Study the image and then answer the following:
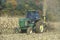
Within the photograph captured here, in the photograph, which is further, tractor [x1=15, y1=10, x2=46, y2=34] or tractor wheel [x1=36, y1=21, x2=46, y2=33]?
tractor wheel [x1=36, y1=21, x2=46, y2=33]

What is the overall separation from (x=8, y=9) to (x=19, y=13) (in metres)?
1.40

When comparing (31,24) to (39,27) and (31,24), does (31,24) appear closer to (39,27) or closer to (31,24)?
(31,24)

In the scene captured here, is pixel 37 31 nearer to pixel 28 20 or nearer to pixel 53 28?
pixel 28 20

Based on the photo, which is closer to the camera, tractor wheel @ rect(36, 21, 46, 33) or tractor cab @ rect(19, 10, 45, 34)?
tractor cab @ rect(19, 10, 45, 34)

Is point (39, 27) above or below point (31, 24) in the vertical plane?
below

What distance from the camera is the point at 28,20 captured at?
15.5 metres

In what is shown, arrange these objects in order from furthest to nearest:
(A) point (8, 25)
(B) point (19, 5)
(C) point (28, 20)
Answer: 1. (B) point (19, 5)
2. (A) point (8, 25)
3. (C) point (28, 20)

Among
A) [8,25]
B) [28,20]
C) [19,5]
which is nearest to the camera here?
[28,20]

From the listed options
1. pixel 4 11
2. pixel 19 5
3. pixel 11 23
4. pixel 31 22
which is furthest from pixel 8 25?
pixel 19 5

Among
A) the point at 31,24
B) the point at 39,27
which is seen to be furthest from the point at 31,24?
the point at 39,27

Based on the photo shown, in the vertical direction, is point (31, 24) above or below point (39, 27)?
above

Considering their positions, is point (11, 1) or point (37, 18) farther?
point (11, 1)

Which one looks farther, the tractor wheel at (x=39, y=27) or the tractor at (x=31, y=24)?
the tractor wheel at (x=39, y=27)

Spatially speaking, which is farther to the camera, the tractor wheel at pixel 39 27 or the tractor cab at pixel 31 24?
the tractor wheel at pixel 39 27
